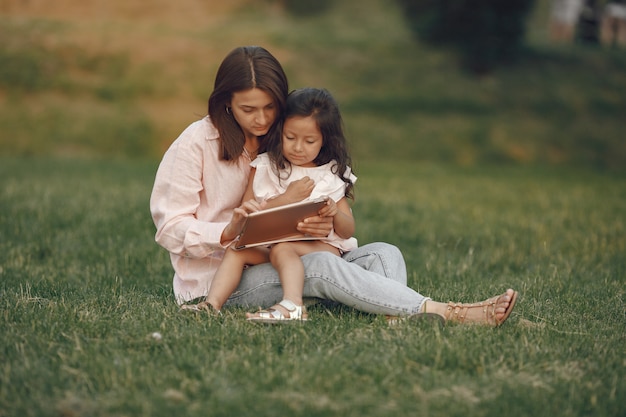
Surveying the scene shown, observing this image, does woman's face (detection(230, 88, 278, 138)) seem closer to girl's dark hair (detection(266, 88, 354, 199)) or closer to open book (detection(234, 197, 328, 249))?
girl's dark hair (detection(266, 88, 354, 199))

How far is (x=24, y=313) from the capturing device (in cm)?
463

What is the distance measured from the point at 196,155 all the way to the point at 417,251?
3487 mm

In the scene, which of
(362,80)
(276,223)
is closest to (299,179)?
(276,223)

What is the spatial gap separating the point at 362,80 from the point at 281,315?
19.3 m

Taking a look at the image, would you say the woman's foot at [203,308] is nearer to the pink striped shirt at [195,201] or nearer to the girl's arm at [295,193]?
the pink striped shirt at [195,201]

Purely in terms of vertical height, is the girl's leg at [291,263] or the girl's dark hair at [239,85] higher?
the girl's dark hair at [239,85]

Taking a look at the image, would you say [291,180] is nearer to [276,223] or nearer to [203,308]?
[276,223]

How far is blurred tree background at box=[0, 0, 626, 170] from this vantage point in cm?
2050

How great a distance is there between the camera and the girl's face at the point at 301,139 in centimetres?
486

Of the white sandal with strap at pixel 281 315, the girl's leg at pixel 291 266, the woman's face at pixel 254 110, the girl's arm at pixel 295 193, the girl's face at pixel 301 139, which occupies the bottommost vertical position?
the white sandal with strap at pixel 281 315

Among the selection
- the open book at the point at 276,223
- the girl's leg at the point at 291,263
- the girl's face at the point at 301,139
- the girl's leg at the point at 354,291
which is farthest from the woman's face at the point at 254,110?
the girl's leg at the point at 354,291

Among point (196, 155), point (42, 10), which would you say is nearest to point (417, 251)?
point (196, 155)

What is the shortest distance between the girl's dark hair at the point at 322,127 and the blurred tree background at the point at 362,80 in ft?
48.1

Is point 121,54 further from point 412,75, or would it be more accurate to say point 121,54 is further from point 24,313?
point 24,313
